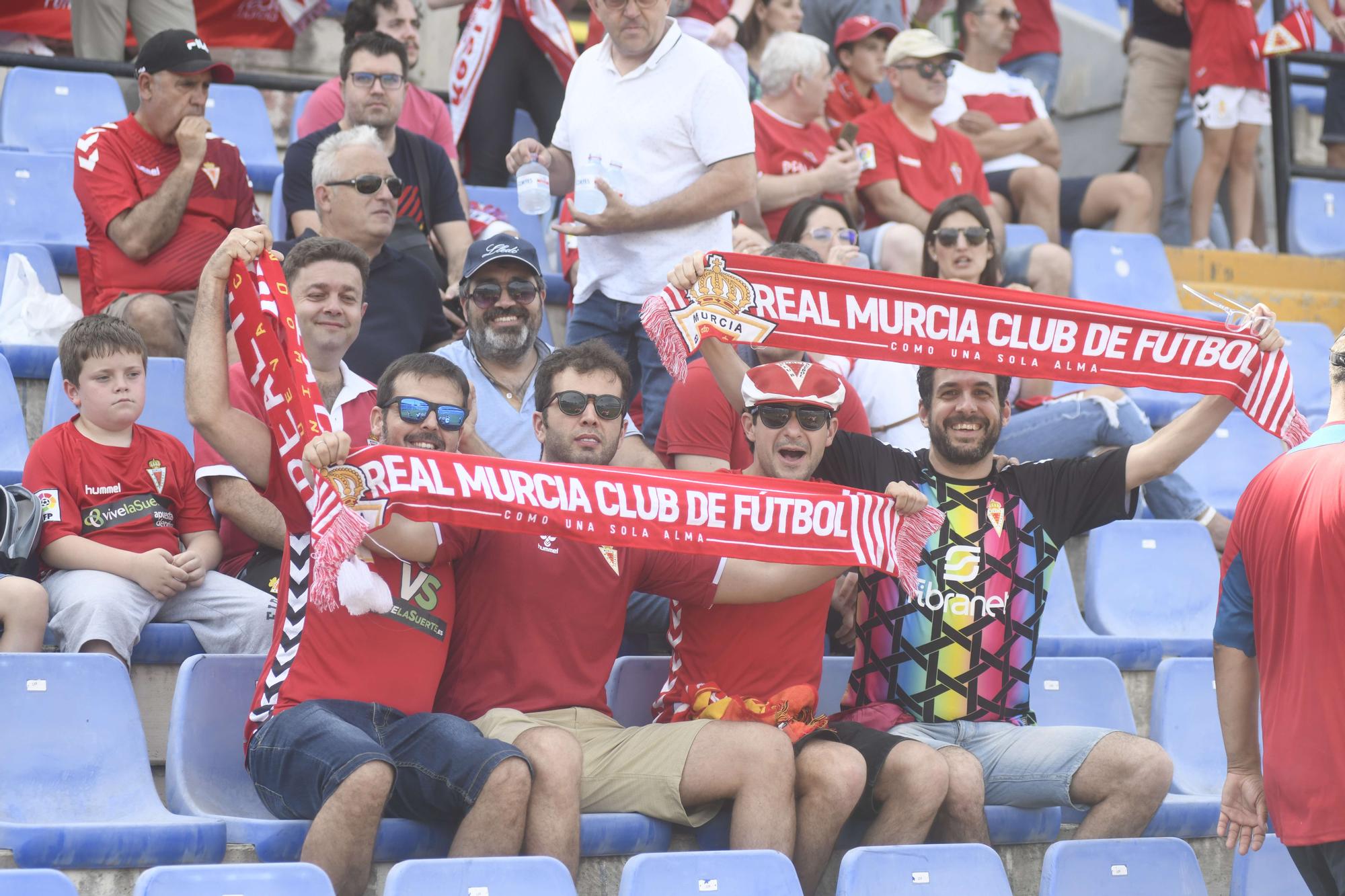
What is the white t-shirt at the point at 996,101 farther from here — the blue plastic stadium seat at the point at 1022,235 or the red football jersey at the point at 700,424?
the red football jersey at the point at 700,424

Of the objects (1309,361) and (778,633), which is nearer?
(778,633)

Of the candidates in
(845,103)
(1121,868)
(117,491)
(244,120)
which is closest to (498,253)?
(117,491)

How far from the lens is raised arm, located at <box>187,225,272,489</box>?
12.5 ft

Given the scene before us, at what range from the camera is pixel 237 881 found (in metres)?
2.98

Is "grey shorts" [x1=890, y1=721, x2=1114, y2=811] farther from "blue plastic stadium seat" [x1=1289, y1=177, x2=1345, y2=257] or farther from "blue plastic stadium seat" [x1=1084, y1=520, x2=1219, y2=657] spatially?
"blue plastic stadium seat" [x1=1289, y1=177, x2=1345, y2=257]

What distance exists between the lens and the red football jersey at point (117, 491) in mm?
4211

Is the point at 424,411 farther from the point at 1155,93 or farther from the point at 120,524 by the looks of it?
the point at 1155,93

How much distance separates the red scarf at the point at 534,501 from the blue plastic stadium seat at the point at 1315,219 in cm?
500

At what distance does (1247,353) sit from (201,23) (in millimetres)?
5752

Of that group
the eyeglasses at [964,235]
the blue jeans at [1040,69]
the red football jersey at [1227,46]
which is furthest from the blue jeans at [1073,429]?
the blue jeans at [1040,69]

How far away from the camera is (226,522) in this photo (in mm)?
4539

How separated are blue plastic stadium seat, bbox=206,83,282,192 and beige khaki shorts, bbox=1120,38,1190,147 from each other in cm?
425

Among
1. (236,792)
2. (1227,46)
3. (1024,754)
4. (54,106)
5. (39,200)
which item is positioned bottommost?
(1024,754)

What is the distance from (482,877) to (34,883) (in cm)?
80
